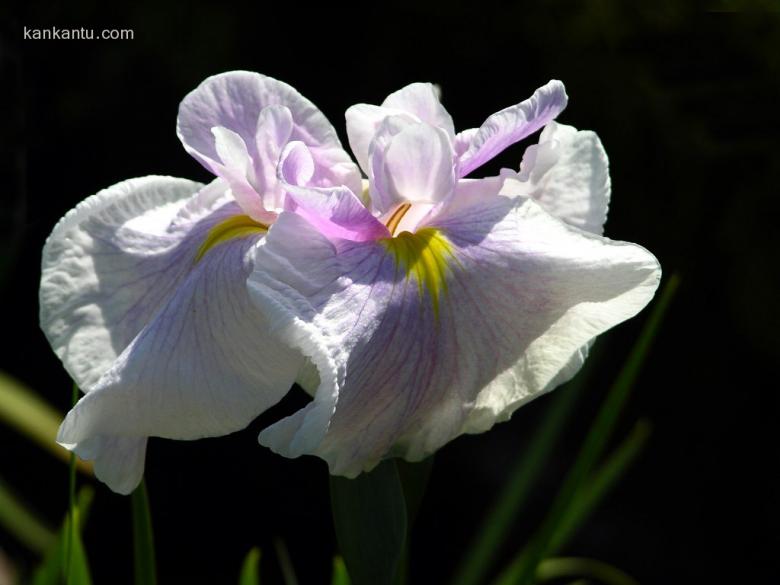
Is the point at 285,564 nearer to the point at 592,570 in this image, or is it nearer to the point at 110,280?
the point at 110,280

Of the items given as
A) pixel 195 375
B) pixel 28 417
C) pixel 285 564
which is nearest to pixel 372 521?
pixel 195 375

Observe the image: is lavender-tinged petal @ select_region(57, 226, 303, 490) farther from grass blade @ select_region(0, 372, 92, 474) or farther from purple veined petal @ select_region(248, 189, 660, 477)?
grass blade @ select_region(0, 372, 92, 474)

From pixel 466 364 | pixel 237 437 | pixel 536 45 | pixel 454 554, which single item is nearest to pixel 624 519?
pixel 454 554

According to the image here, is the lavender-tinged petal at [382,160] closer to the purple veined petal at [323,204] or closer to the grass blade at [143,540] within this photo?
the purple veined petal at [323,204]

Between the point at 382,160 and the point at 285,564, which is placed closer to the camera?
the point at 382,160

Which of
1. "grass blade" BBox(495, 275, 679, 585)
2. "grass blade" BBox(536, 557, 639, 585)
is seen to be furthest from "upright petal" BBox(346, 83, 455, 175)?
"grass blade" BBox(536, 557, 639, 585)

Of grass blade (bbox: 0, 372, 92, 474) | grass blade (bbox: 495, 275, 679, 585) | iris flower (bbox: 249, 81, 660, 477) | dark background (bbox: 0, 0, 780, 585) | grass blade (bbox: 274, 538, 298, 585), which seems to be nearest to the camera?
iris flower (bbox: 249, 81, 660, 477)

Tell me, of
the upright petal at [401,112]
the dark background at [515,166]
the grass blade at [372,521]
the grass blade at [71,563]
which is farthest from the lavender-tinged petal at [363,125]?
the dark background at [515,166]
